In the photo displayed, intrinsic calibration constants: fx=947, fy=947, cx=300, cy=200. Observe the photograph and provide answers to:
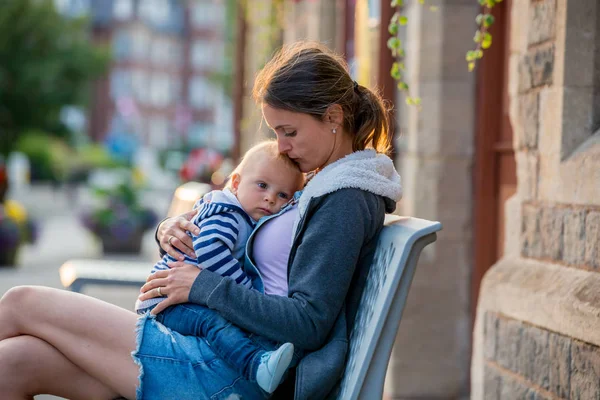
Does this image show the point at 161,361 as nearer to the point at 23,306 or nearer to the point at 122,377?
the point at 122,377

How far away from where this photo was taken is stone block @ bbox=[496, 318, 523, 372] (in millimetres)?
3383

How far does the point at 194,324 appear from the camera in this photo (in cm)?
262

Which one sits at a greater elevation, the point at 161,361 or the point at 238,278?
the point at 238,278

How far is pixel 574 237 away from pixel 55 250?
12857mm

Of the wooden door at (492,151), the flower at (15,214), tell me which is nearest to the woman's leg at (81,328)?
the wooden door at (492,151)

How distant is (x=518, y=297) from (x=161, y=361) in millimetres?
1415

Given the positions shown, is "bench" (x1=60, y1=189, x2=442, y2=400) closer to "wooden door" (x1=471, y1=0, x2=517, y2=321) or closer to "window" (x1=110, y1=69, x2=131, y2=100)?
"wooden door" (x1=471, y1=0, x2=517, y2=321)

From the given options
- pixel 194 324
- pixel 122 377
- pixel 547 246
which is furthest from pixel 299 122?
pixel 547 246

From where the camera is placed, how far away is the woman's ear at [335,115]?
2684 millimetres

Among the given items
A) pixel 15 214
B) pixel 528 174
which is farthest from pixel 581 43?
pixel 15 214

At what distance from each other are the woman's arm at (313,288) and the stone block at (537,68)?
1106 millimetres

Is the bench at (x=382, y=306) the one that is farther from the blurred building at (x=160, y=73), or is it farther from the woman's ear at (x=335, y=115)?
the blurred building at (x=160, y=73)

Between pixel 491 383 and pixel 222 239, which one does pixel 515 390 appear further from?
pixel 222 239

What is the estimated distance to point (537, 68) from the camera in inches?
133
